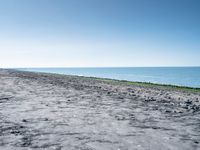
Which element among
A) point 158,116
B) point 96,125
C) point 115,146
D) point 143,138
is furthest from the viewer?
point 158,116

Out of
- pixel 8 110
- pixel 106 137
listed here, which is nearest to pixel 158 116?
pixel 106 137

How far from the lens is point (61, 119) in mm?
11227

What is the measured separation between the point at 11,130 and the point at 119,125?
4.40 m

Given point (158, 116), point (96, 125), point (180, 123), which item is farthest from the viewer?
point (158, 116)

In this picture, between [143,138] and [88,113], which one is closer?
[143,138]

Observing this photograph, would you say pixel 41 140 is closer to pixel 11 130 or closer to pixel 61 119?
pixel 11 130

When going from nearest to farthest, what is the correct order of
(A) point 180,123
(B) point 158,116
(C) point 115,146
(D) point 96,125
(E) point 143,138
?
1. (C) point 115,146
2. (E) point 143,138
3. (D) point 96,125
4. (A) point 180,123
5. (B) point 158,116

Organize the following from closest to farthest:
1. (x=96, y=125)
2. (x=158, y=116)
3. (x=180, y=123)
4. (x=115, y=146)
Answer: (x=115, y=146), (x=96, y=125), (x=180, y=123), (x=158, y=116)

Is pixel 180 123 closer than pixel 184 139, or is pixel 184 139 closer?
pixel 184 139

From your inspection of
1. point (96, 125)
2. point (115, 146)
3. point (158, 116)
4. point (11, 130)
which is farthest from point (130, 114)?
point (11, 130)

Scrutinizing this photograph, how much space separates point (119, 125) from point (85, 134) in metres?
2.05

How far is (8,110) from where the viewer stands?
13.0m

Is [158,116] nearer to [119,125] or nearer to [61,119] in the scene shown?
[119,125]

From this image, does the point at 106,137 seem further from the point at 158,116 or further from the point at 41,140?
the point at 158,116
